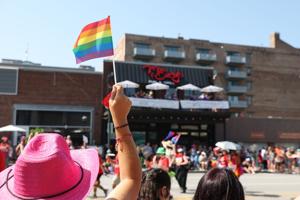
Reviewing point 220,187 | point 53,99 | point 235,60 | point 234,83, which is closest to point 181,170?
point 220,187

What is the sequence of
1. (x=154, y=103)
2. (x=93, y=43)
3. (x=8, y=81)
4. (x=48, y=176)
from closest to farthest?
(x=48, y=176) → (x=93, y=43) → (x=154, y=103) → (x=8, y=81)

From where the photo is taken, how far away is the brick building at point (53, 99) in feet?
105

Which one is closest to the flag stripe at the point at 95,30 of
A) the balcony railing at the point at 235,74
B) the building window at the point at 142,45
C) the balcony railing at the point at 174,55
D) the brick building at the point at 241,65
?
the brick building at the point at 241,65

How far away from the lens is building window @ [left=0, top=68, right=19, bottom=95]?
32.0 m

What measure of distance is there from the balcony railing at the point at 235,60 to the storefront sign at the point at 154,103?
125 ft

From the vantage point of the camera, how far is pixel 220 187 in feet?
7.44

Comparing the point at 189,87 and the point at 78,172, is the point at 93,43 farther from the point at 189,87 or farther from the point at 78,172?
the point at 189,87

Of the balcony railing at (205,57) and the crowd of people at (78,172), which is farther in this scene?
the balcony railing at (205,57)

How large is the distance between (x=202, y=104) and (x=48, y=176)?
104 ft

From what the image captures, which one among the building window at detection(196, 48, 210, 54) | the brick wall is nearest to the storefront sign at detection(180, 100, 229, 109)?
the brick wall

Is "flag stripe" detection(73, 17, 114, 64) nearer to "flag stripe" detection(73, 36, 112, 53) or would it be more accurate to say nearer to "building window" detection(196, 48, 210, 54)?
"flag stripe" detection(73, 36, 112, 53)

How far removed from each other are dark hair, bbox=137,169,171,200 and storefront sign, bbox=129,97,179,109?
27.9 meters

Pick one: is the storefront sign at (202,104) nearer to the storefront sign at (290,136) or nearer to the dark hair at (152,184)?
the storefront sign at (290,136)

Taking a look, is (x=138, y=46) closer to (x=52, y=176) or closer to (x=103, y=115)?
(x=103, y=115)
